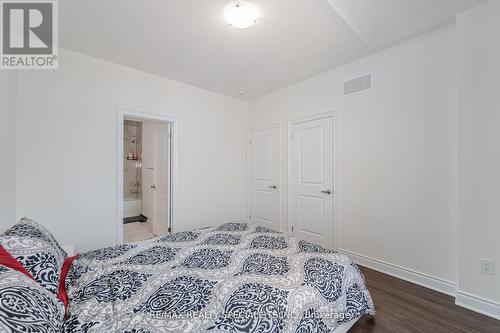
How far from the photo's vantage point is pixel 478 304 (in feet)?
6.33

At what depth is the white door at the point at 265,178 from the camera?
409 cm

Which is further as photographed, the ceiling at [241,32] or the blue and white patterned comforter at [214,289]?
the ceiling at [241,32]

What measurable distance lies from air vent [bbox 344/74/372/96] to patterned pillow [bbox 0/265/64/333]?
3.42m

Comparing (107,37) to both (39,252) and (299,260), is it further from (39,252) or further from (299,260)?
(299,260)

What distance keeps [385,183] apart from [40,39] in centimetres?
428

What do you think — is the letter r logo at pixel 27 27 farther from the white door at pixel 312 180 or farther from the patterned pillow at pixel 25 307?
the white door at pixel 312 180

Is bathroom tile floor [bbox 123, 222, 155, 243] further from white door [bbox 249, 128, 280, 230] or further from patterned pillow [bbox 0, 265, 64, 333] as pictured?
patterned pillow [bbox 0, 265, 64, 333]

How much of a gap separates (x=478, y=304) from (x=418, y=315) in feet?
1.89

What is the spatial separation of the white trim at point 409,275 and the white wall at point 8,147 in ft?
12.4

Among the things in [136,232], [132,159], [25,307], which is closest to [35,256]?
[25,307]

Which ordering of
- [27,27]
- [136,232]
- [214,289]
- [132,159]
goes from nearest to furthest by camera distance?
1. [214,289]
2. [27,27]
3. [136,232]
4. [132,159]

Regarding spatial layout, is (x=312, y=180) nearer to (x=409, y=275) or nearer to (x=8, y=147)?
(x=409, y=275)

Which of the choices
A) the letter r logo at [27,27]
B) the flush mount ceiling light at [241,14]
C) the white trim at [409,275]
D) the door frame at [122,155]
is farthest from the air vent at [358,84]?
the letter r logo at [27,27]

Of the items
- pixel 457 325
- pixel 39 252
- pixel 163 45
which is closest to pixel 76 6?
pixel 163 45
